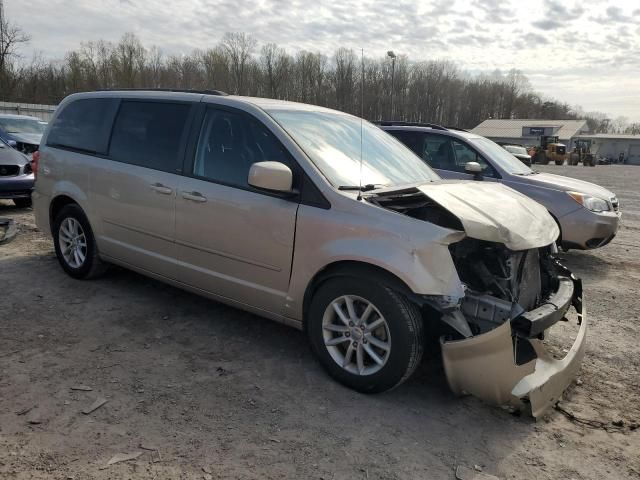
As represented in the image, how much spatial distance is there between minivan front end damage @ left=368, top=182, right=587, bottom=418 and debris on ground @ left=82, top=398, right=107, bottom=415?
6.80 ft

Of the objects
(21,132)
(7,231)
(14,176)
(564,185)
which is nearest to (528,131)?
(21,132)

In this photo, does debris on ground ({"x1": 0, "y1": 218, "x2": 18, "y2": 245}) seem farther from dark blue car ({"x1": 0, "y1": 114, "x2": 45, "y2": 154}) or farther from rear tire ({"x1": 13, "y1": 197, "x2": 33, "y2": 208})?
dark blue car ({"x1": 0, "y1": 114, "x2": 45, "y2": 154})

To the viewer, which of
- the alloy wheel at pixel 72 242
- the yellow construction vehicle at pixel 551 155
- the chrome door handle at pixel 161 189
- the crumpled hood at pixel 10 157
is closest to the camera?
the chrome door handle at pixel 161 189

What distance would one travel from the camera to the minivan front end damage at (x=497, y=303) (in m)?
2.92

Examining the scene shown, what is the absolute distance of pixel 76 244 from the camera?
5.25 meters

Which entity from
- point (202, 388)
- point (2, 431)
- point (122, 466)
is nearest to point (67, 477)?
point (122, 466)

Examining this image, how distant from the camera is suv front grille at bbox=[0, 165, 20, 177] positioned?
8.86 m

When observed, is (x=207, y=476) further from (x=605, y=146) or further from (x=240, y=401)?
(x=605, y=146)

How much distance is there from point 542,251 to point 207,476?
109 inches

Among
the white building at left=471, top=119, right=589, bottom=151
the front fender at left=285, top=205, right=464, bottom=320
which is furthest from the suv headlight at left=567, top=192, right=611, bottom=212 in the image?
the white building at left=471, top=119, right=589, bottom=151

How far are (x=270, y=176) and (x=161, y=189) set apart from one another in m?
1.33

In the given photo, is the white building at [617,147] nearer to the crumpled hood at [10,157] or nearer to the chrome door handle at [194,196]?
the crumpled hood at [10,157]

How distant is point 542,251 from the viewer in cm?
377

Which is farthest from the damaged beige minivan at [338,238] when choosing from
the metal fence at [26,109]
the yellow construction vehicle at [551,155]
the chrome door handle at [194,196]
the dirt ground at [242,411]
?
the yellow construction vehicle at [551,155]
